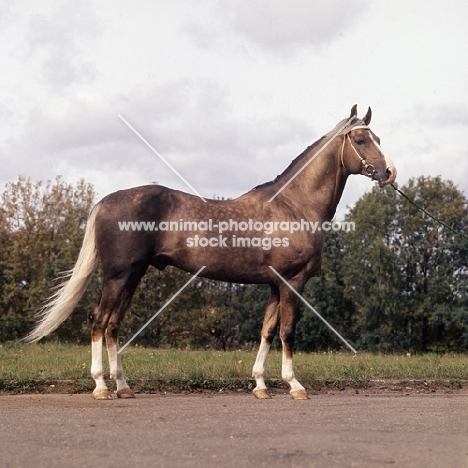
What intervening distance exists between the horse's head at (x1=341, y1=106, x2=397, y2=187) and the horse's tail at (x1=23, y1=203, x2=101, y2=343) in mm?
3392

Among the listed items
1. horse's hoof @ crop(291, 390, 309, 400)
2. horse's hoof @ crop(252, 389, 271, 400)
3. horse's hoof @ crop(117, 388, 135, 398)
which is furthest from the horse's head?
horse's hoof @ crop(117, 388, 135, 398)

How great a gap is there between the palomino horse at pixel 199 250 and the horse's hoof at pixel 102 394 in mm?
53

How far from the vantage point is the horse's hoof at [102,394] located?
8.90m

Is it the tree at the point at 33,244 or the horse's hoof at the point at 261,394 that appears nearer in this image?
the horse's hoof at the point at 261,394

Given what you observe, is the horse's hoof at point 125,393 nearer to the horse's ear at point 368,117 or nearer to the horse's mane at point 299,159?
the horse's mane at point 299,159

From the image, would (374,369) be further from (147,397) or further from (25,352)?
(25,352)

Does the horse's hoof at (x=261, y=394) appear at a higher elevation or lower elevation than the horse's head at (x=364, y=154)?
lower

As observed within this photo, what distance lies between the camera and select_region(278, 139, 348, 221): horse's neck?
9984mm

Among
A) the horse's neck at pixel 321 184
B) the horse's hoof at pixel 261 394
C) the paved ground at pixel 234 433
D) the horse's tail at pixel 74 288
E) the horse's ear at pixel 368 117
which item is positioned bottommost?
the paved ground at pixel 234 433

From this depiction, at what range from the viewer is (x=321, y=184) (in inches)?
397

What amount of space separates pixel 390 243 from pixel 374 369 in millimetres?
45620

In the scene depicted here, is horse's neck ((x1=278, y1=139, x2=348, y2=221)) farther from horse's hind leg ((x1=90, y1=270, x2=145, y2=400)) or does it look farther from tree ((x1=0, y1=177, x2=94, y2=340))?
tree ((x1=0, y1=177, x2=94, y2=340))

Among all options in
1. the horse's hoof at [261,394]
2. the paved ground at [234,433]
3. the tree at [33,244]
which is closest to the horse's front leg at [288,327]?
the horse's hoof at [261,394]

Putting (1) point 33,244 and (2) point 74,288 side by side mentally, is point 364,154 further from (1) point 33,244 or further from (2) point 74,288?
(1) point 33,244
